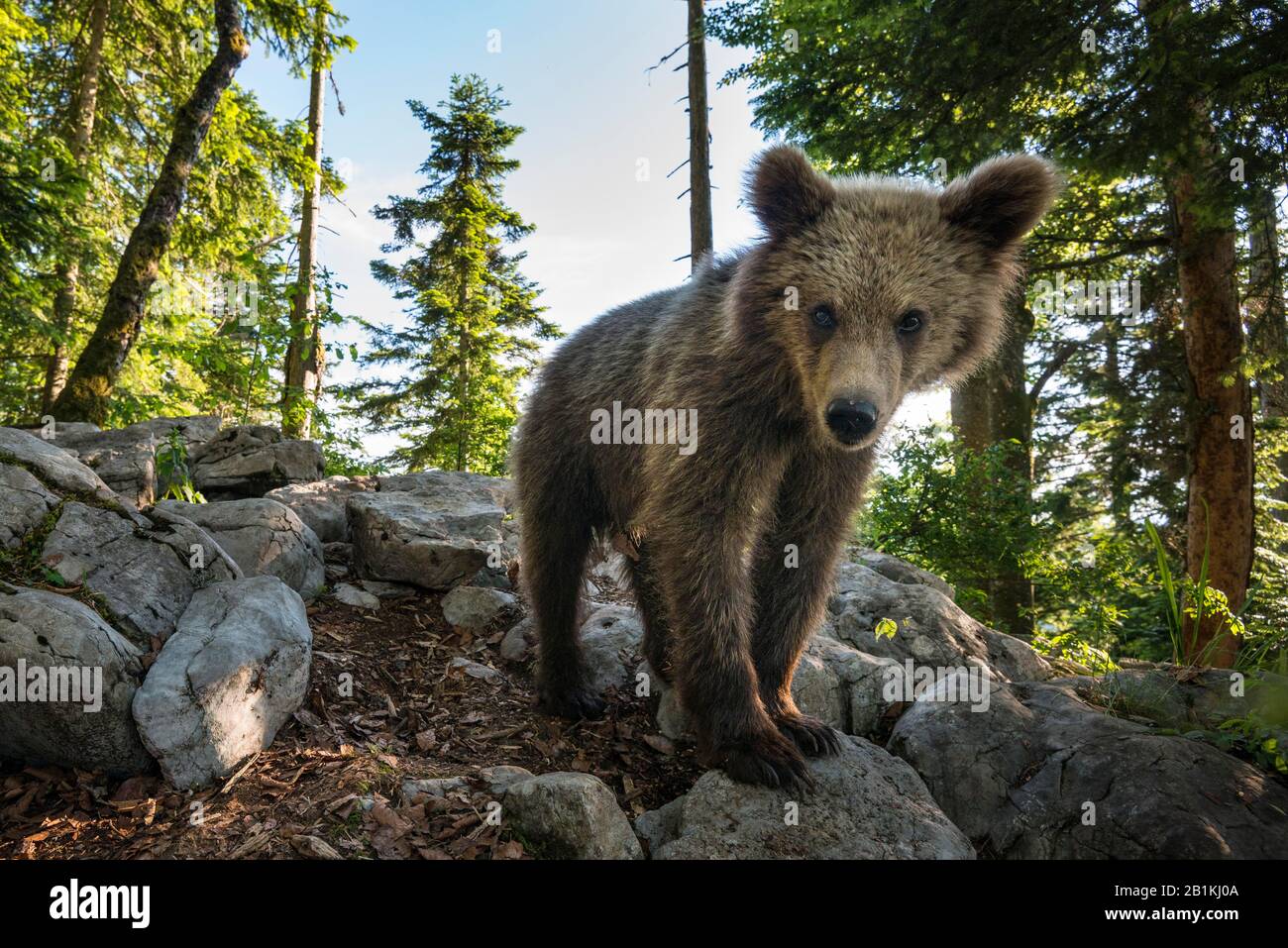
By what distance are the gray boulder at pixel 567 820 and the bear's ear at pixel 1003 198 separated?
318 cm

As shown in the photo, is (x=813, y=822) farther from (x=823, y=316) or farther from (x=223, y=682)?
(x=223, y=682)

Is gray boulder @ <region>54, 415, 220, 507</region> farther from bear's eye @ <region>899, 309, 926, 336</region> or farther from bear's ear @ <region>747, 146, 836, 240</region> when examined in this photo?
bear's eye @ <region>899, 309, 926, 336</region>

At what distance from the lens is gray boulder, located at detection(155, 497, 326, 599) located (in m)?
4.79

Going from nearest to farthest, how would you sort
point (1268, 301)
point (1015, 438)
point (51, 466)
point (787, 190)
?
1. point (787, 190)
2. point (51, 466)
3. point (1268, 301)
4. point (1015, 438)

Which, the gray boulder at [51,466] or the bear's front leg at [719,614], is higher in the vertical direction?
the gray boulder at [51,466]

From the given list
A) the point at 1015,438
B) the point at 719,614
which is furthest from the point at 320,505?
the point at 1015,438

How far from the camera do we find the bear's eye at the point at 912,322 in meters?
3.32

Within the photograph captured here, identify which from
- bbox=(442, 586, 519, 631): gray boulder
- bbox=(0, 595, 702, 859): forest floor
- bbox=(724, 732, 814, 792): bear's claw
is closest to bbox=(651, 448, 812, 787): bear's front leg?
bbox=(724, 732, 814, 792): bear's claw

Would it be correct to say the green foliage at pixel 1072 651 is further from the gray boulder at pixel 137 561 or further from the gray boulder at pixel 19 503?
the gray boulder at pixel 19 503

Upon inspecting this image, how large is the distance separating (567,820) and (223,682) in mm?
1681

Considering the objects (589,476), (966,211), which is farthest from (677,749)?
(966,211)

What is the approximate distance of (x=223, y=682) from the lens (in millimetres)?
3217

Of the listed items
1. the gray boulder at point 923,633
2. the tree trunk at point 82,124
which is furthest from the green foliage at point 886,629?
the tree trunk at point 82,124
